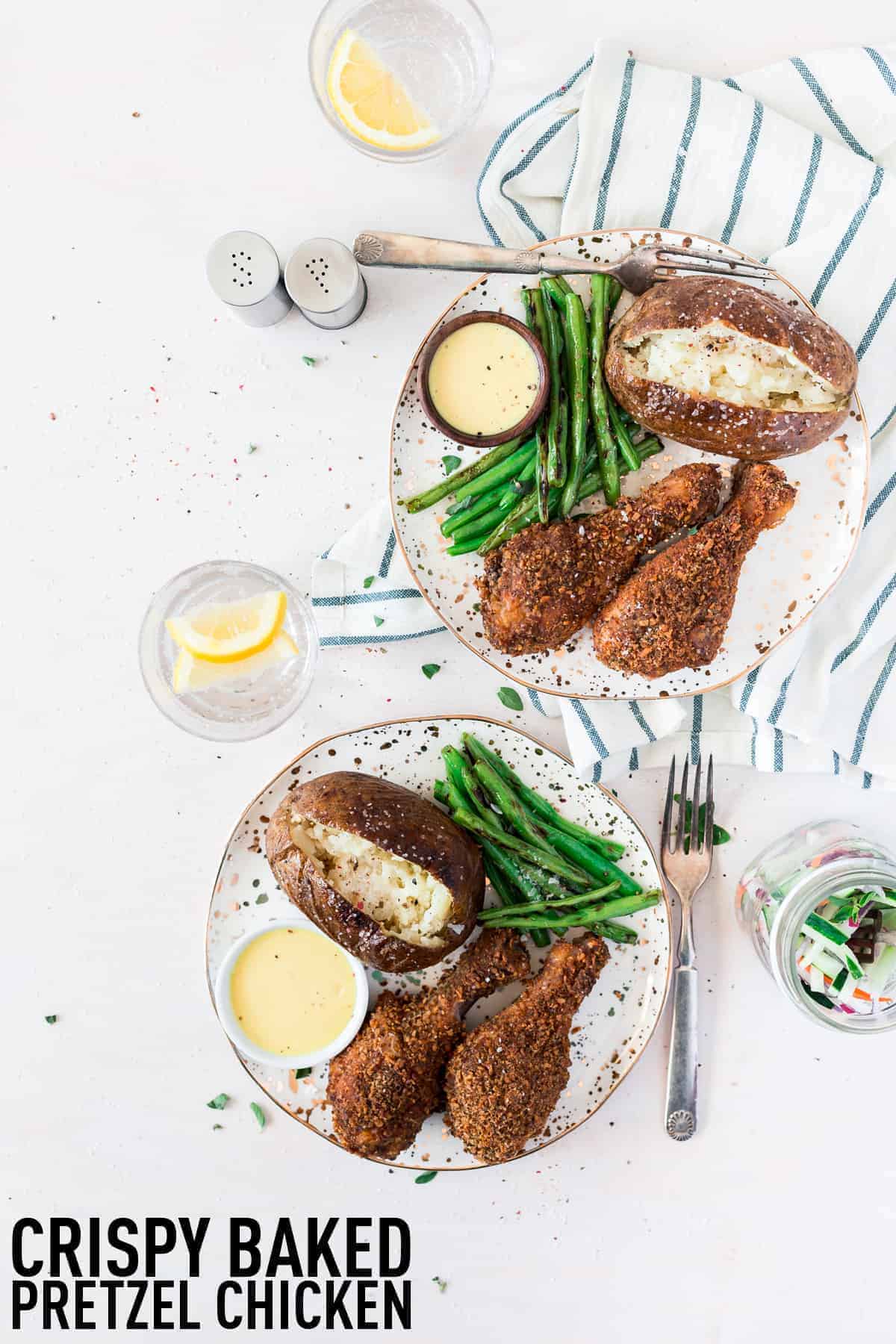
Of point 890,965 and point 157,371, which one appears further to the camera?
point 157,371

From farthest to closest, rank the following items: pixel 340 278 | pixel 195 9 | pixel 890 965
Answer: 1. pixel 195 9
2. pixel 340 278
3. pixel 890 965

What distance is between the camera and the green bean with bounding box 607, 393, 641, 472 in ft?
7.90

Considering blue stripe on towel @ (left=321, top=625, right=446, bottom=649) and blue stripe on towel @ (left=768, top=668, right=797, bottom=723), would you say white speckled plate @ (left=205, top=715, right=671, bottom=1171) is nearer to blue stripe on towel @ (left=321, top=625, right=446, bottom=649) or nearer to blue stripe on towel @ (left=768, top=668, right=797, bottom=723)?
blue stripe on towel @ (left=321, top=625, right=446, bottom=649)

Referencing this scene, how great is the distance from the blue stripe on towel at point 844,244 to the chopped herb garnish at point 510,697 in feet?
3.83

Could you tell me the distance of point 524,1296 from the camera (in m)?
2.75

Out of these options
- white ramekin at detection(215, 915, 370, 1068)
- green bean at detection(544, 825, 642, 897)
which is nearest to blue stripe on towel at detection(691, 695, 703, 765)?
green bean at detection(544, 825, 642, 897)

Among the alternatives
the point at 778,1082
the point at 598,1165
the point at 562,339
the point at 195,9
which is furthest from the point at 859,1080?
the point at 195,9

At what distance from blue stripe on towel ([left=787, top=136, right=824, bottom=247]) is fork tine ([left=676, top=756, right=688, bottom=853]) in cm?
131

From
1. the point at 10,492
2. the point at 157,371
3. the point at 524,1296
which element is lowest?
the point at 524,1296

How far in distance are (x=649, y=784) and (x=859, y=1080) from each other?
3.18ft

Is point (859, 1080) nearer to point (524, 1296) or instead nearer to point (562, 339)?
point (524, 1296)

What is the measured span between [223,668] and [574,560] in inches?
34.0

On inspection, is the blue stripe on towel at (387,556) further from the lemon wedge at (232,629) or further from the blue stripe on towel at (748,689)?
the blue stripe on towel at (748,689)

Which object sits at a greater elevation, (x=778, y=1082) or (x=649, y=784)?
(x=649, y=784)
